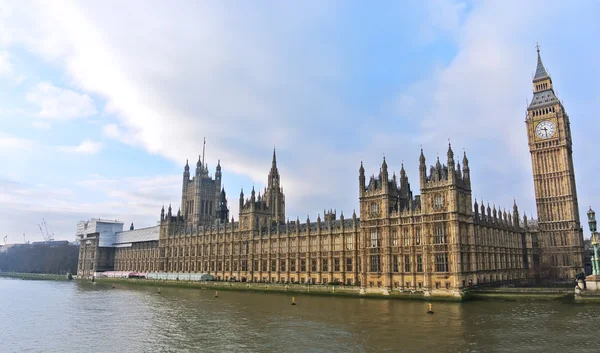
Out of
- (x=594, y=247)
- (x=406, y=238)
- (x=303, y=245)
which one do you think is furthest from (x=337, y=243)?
(x=594, y=247)

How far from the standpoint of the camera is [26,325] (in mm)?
55375

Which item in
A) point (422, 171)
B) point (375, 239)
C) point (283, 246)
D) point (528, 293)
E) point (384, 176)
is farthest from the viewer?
point (283, 246)

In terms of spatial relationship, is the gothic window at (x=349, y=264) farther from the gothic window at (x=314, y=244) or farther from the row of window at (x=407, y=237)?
the row of window at (x=407, y=237)

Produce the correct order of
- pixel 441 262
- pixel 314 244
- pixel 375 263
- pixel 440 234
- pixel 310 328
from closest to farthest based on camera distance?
pixel 310 328
pixel 441 262
pixel 440 234
pixel 375 263
pixel 314 244

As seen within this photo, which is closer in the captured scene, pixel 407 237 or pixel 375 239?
pixel 407 237

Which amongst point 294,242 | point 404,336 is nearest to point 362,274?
point 294,242

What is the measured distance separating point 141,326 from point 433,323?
35.2 m

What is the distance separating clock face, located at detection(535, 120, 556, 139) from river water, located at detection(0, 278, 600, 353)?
63947 millimetres

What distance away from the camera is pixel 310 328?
48.6 m

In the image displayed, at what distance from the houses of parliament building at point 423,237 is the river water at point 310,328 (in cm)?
1254

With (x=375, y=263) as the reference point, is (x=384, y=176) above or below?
above

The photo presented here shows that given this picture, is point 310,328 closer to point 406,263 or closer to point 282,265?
point 406,263

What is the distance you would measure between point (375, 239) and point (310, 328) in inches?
1722

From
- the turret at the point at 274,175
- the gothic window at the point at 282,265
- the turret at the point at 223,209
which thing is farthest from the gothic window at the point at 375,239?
the turret at the point at 223,209
